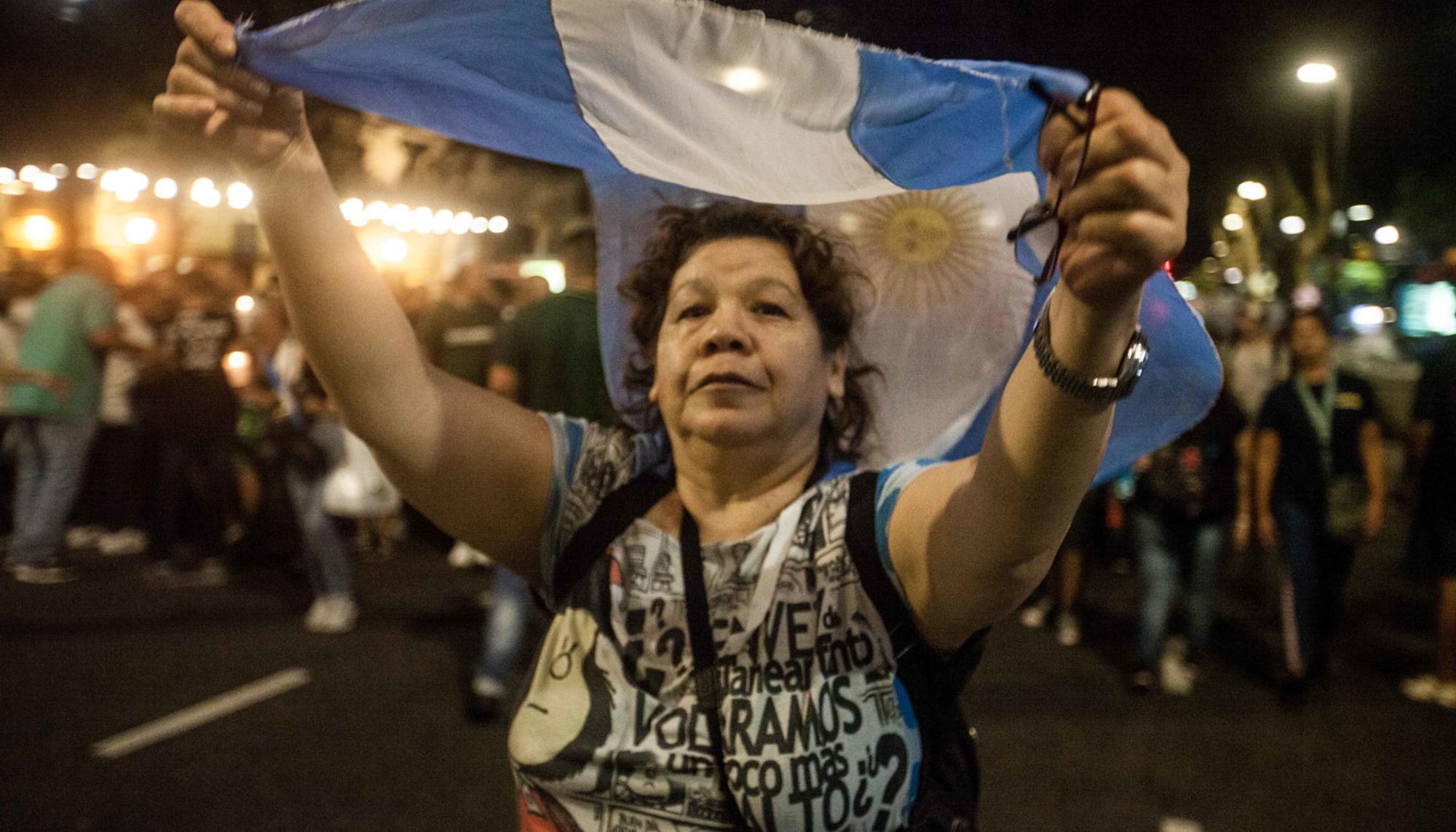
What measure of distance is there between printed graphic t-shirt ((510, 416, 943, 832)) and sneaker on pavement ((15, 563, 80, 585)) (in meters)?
6.74

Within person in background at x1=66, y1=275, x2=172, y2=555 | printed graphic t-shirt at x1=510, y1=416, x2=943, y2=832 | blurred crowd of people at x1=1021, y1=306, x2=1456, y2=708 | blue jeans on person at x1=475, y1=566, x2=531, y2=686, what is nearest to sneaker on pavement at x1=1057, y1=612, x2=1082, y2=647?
blurred crowd of people at x1=1021, y1=306, x2=1456, y2=708

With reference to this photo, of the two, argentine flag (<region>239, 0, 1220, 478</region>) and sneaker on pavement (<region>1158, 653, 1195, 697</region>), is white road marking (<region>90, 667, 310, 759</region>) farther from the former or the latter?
sneaker on pavement (<region>1158, 653, 1195, 697</region>)

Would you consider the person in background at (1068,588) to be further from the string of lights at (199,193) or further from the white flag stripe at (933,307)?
the string of lights at (199,193)

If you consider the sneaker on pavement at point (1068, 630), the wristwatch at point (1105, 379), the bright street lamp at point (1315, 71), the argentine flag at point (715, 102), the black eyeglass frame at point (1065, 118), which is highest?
the bright street lamp at point (1315, 71)

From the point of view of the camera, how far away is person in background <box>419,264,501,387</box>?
22.6 ft

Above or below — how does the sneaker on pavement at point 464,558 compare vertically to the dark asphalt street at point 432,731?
above

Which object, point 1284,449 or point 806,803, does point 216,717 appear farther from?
point 1284,449

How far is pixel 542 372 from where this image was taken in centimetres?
456

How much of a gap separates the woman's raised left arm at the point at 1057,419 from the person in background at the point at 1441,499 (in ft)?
16.3

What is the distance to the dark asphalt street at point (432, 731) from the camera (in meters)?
3.77

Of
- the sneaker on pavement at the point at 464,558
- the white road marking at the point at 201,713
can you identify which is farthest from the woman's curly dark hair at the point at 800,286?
the sneaker on pavement at the point at 464,558

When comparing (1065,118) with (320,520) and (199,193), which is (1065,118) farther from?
(199,193)

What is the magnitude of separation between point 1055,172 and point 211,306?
22.4 feet

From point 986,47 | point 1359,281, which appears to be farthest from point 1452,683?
point 1359,281
